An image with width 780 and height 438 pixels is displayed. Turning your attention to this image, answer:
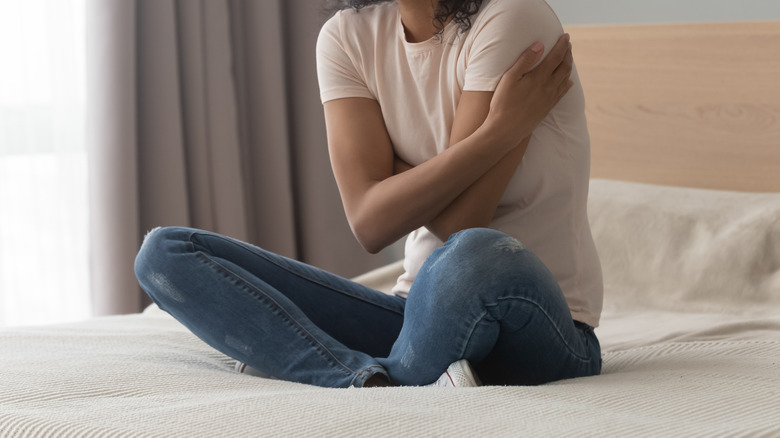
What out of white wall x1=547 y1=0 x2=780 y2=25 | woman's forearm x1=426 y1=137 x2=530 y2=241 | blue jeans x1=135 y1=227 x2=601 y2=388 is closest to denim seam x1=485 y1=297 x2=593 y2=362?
blue jeans x1=135 y1=227 x2=601 y2=388

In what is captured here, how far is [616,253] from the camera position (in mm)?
1696

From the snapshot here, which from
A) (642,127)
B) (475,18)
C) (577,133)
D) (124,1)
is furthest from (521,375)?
(124,1)

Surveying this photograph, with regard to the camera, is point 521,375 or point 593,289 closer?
point 521,375

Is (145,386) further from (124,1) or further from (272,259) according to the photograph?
(124,1)

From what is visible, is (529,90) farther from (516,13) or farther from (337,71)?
(337,71)

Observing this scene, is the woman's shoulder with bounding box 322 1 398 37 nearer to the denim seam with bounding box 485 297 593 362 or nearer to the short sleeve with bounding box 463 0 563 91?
the short sleeve with bounding box 463 0 563 91

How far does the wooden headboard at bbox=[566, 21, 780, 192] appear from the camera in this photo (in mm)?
1821

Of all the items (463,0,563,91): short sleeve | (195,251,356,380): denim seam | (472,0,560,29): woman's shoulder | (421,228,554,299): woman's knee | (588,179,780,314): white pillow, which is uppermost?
(472,0,560,29): woman's shoulder

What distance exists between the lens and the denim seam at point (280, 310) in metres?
1.01

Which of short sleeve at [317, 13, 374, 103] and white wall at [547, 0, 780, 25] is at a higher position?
white wall at [547, 0, 780, 25]

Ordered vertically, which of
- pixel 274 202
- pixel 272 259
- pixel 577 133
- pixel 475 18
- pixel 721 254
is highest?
pixel 475 18

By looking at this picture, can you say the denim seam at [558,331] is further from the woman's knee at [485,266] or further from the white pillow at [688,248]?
the white pillow at [688,248]

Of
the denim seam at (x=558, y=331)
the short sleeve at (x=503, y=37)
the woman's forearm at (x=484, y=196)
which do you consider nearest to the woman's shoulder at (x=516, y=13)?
the short sleeve at (x=503, y=37)

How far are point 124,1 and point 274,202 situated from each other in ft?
2.52
